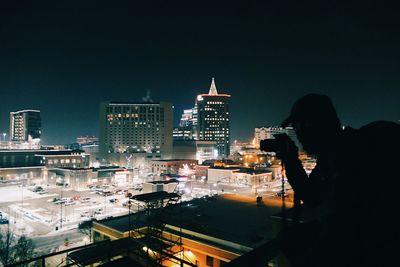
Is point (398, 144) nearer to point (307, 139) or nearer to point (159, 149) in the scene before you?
point (307, 139)

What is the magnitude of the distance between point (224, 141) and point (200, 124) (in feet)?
46.1

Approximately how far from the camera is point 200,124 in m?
131

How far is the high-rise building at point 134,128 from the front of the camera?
4139 inches

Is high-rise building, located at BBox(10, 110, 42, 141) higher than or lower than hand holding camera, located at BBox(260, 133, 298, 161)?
higher

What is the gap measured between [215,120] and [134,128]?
40.8 metres

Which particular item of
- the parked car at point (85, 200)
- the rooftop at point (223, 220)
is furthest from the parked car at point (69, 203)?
the rooftop at point (223, 220)

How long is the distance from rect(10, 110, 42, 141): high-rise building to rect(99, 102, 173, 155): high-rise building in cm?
5883

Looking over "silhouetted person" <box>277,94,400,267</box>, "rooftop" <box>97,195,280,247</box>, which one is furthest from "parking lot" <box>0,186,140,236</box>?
"silhouetted person" <box>277,94,400,267</box>

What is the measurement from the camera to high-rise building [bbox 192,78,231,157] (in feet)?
427

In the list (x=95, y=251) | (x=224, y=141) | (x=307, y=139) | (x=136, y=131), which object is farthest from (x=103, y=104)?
(x=307, y=139)

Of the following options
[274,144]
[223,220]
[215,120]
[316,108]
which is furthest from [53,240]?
[215,120]

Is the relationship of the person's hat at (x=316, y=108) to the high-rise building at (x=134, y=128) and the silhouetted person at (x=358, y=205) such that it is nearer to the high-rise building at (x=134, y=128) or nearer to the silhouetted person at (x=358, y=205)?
the silhouetted person at (x=358, y=205)

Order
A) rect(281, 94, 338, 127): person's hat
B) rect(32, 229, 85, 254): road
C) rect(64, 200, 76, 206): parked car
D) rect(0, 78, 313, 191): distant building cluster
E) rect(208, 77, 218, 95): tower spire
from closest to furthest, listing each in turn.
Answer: rect(281, 94, 338, 127): person's hat → rect(32, 229, 85, 254): road → rect(64, 200, 76, 206): parked car → rect(0, 78, 313, 191): distant building cluster → rect(208, 77, 218, 95): tower spire

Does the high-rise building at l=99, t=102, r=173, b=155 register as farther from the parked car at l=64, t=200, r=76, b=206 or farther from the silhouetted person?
the silhouetted person
